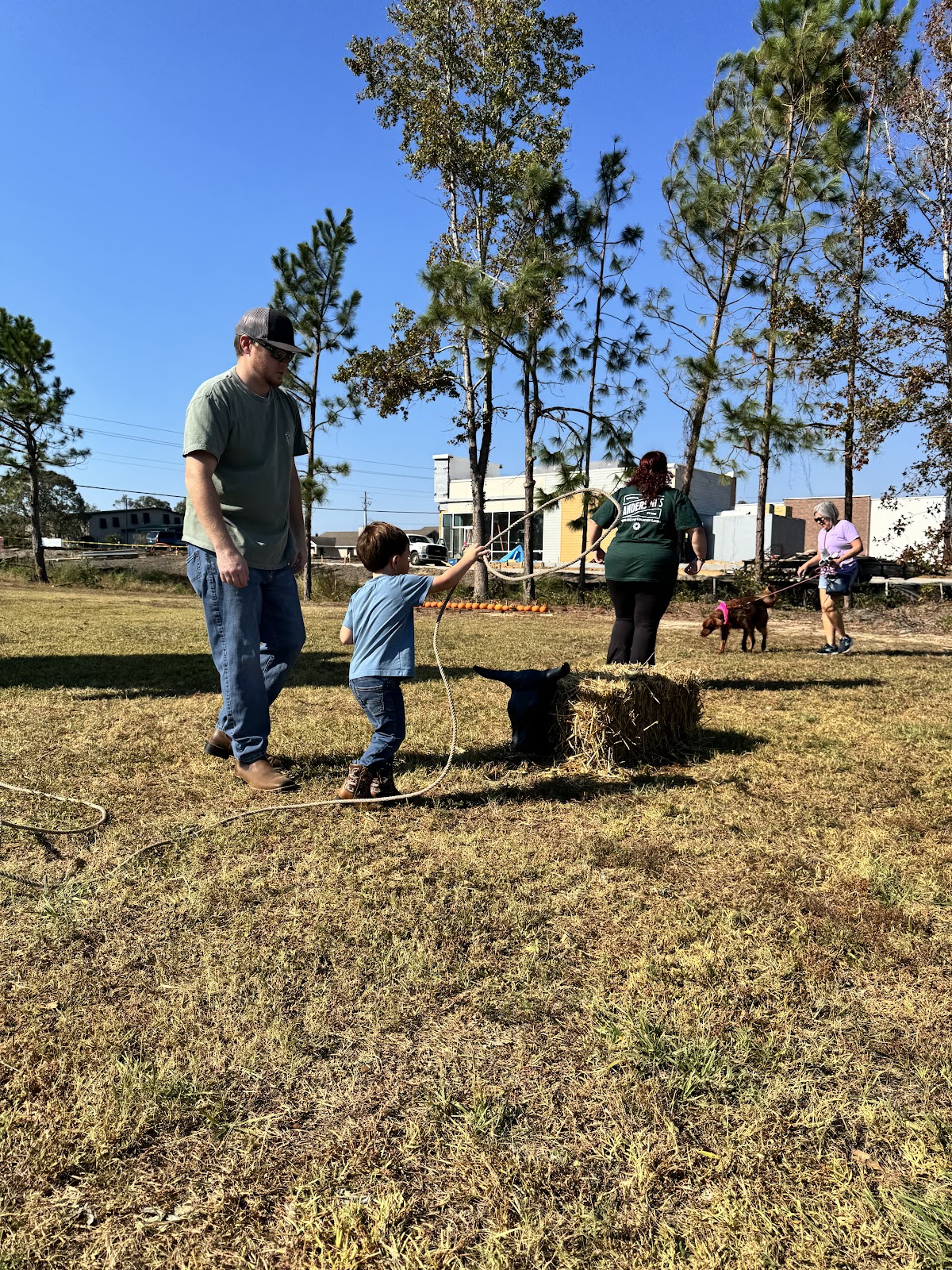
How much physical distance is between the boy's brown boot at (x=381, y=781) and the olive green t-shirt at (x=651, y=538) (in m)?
2.80

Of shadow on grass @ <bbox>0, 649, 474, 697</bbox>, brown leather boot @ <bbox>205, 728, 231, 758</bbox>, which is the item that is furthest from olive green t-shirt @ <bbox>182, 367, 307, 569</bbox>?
shadow on grass @ <bbox>0, 649, 474, 697</bbox>

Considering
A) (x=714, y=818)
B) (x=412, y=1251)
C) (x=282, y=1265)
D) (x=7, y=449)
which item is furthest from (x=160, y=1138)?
(x=7, y=449)

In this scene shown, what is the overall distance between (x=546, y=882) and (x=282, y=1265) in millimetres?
1694

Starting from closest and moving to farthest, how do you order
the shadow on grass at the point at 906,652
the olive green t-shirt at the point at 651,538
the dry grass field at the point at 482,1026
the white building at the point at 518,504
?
the dry grass field at the point at 482,1026 → the olive green t-shirt at the point at 651,538 → the shadow on grass at the point at 906,652 → the white building at the point at 518,504

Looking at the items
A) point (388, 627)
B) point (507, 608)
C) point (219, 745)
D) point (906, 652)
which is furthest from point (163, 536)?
point (388, 627)

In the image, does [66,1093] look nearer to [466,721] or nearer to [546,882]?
[546,882]

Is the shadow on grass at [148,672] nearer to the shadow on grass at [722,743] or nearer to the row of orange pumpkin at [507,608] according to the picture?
the shadow on grass at [722,743]

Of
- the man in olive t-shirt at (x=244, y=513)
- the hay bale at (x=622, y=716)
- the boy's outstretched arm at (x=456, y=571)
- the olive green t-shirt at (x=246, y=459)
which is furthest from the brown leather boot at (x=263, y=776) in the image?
the hay bale at (x=622, y=716)

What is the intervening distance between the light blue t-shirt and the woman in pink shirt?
6.97 metres

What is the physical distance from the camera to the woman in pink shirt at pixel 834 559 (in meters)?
9.33

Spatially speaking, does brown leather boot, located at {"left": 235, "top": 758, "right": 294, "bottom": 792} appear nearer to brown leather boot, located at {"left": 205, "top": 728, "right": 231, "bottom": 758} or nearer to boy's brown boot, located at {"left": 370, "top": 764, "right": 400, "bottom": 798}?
boy's brown boot, located at {"left": 370, "top": 764, "right": 400, "bottom": 798}

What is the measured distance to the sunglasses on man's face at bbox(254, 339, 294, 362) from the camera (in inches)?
150

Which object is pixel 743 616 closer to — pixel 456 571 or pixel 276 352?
pixel 456 571

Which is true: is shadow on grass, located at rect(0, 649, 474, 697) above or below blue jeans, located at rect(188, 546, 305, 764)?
below
